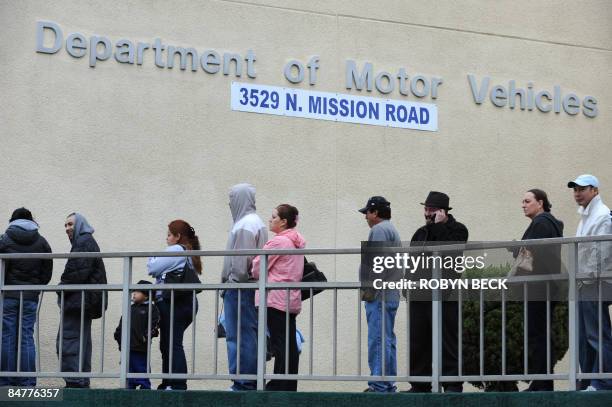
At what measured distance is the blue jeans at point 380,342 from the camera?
9.11 metres

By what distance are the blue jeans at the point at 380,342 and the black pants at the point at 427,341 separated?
0.67 feet

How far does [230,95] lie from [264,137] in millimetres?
614

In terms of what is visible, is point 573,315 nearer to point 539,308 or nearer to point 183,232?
point 539,308

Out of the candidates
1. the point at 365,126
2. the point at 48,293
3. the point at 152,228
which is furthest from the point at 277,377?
the point at 365,126

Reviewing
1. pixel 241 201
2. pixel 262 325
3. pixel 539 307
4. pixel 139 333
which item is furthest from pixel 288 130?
pixel 539 307

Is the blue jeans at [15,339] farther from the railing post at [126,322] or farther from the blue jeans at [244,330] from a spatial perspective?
the blue jeans at [244,330]

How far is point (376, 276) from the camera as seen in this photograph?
9.13 metres

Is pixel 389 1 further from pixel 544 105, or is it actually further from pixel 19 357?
pixel 19 357

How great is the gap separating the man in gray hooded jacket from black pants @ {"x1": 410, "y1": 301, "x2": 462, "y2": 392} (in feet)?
4.14

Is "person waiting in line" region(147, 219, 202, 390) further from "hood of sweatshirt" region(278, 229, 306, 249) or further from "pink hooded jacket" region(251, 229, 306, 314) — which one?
"hood of sweatshirt" region(278, 229, 306, 249)

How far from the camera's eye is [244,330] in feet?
31.1

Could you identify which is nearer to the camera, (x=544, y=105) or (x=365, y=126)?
(x=365, y=126)

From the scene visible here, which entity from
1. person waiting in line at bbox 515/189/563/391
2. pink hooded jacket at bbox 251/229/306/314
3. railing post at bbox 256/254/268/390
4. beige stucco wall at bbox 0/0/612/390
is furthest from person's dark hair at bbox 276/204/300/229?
person waiting in line at bbox 515/189/563/391

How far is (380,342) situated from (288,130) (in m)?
5.34
